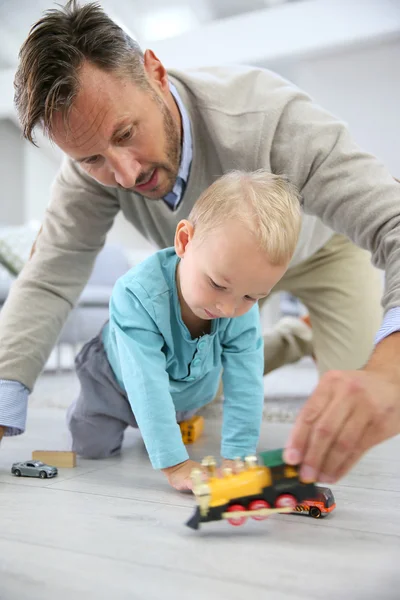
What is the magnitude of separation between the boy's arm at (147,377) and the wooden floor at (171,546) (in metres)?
0.08

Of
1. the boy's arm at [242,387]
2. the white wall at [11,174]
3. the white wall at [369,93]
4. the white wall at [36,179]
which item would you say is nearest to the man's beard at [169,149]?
the boy's arm at [242,387]

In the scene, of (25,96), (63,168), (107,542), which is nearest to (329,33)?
(63,168)

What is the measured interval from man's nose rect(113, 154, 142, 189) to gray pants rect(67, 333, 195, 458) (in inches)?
14.7

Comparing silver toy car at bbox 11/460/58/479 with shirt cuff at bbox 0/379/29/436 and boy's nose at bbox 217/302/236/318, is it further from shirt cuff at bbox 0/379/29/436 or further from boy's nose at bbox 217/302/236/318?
boy's nose at bbox 217/302/236/318

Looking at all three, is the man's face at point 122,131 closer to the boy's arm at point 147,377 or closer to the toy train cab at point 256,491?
the boy's arm at point 147,377

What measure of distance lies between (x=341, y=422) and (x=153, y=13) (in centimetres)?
423

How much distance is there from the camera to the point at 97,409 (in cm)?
132

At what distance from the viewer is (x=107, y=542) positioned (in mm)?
774

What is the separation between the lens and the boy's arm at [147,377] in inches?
38.9

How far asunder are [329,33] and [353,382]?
3793 mm

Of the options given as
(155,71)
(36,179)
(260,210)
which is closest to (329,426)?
(260,210)

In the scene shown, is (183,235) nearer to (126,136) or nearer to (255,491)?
(126,136)

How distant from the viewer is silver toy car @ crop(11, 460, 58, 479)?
3.63 ft

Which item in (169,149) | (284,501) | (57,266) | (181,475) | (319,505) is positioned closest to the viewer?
(284,501)
